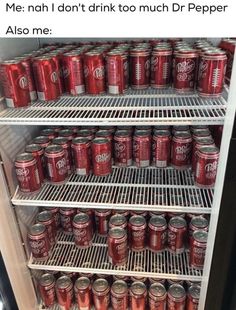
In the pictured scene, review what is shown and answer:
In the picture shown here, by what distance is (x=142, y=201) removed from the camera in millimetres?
1412

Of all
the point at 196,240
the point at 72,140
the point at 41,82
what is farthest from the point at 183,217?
the point at 41,82

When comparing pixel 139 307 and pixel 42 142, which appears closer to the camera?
pixel 42 142

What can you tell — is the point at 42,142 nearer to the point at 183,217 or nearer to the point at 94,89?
the point at 94,89

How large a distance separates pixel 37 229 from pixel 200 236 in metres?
0.76

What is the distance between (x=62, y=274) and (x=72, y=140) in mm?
767

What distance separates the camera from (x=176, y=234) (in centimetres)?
144

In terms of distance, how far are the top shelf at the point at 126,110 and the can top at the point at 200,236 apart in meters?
0.54

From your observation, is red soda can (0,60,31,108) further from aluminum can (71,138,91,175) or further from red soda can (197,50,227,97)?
red soda can (197,50,227,97)

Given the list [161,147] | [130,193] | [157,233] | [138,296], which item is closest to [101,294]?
[138,296]

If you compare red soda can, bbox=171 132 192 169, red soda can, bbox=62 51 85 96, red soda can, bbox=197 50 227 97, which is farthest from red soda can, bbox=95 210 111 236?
red soda can, bbox=197 50 227 97

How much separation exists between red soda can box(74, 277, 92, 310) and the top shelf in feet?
2.91

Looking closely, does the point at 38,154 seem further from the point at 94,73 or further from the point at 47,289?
the point at 47,289

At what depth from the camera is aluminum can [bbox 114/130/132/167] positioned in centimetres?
135
